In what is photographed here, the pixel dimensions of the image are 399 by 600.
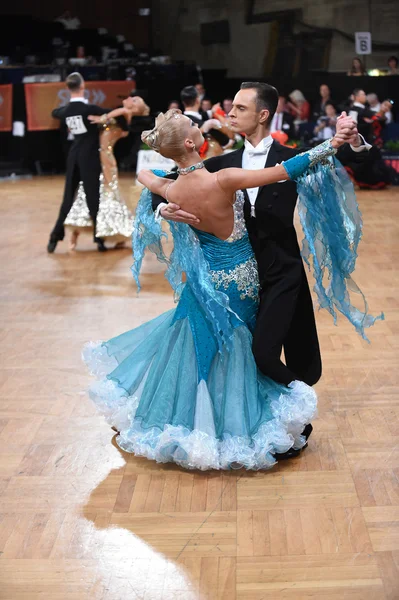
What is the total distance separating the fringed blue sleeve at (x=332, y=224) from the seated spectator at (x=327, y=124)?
26.0ft

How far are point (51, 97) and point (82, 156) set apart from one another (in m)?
5.66

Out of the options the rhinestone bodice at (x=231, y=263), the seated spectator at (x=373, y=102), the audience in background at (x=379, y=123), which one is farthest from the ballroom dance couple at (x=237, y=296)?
the seated spectator at (x=373, y=102)

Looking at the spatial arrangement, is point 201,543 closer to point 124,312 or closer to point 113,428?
point 113,428

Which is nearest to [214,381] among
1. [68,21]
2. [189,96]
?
[189,96]

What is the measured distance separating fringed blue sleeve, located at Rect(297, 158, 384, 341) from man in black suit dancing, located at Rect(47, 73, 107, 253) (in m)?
4.02

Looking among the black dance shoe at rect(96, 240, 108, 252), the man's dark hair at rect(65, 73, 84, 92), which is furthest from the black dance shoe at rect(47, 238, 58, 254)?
the man's dark hair at rect(65, 73, 84, 92)

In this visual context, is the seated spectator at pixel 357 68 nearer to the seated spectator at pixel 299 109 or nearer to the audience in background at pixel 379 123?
the seated spectator at pixel 299 109

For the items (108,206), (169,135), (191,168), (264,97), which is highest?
(264,97)

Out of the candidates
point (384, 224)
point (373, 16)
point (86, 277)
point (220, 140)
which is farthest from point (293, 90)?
point (86, 277)

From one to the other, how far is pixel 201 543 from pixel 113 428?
→ 770mm

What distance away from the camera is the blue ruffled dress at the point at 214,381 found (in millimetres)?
2850

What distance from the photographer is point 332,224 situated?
2.95 meters

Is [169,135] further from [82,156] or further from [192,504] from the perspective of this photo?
[82,156]

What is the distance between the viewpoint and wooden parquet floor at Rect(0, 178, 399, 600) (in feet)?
7.48
